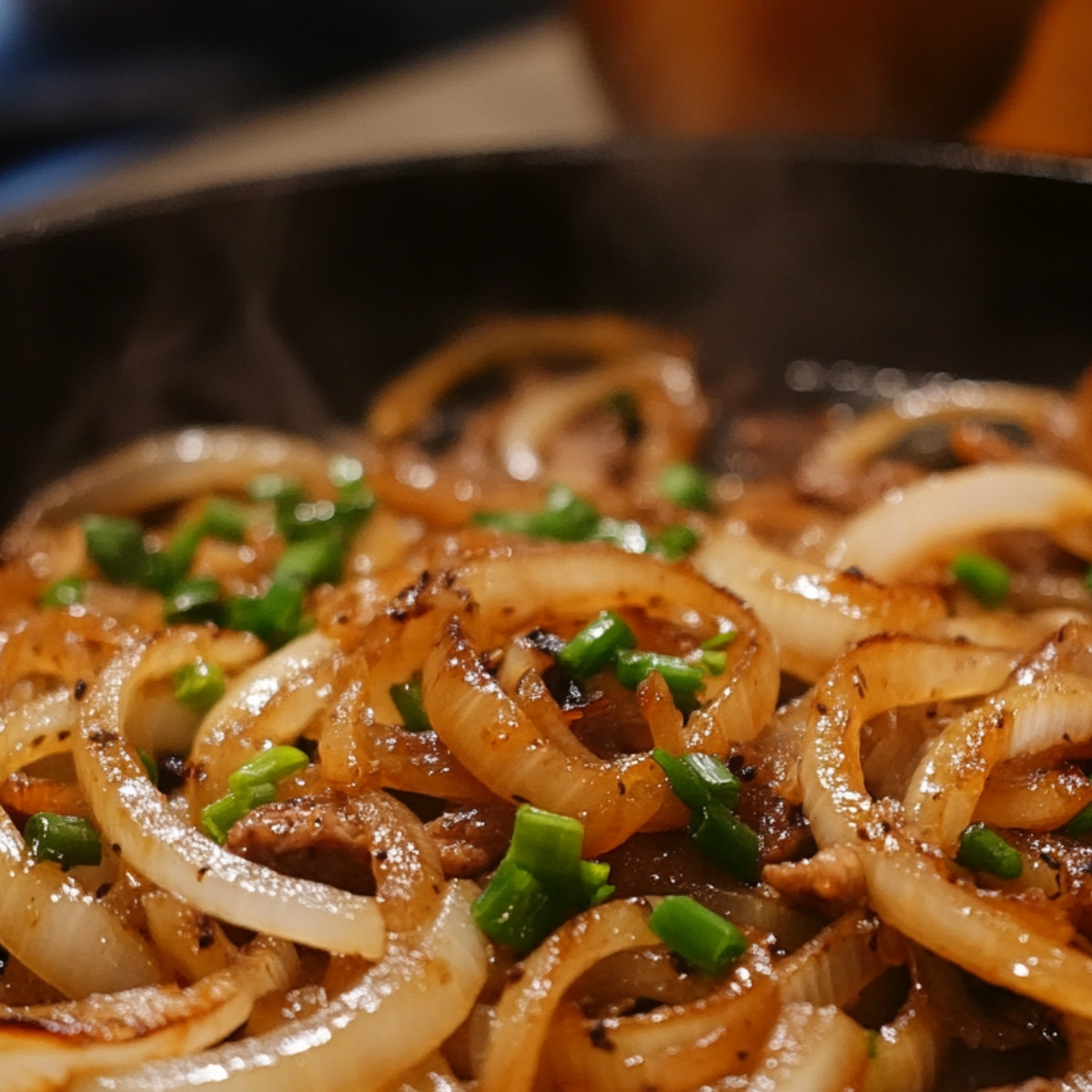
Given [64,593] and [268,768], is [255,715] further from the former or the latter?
[64,593]

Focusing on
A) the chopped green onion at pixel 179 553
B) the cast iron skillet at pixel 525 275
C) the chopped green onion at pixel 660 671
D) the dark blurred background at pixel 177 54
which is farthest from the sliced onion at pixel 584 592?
the dark blurred background at pixel 177 54

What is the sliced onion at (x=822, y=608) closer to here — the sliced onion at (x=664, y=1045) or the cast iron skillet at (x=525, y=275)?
the sliced onion at (x=664, y=1045)

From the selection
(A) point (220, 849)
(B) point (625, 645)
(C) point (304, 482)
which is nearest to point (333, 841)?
(A) point (220, 849)

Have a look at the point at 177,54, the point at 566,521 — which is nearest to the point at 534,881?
the point at 566,521

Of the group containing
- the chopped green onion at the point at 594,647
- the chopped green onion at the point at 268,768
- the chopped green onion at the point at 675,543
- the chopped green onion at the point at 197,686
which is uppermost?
the chopped green onion at the point at 197,686

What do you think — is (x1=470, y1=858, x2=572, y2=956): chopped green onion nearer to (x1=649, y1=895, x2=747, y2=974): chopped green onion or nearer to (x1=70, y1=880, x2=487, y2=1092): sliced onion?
(x1=70, y1=880, x2=487, y2=1092): sliced onion

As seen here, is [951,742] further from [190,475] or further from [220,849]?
[190,475]
